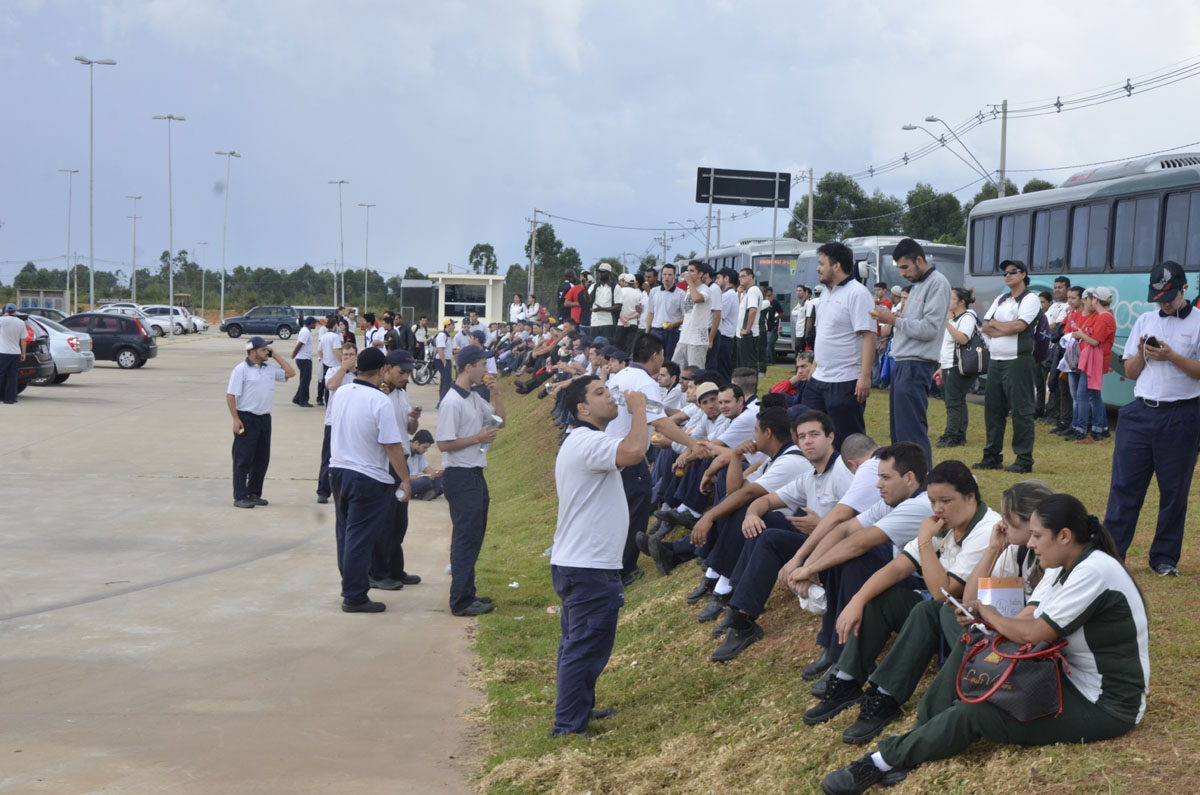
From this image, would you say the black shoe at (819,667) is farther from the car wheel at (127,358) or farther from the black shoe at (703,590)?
the car wheel at (127,358)

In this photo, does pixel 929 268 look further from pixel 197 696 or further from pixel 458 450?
pixel 197 696

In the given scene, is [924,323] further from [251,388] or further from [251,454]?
[251,454]

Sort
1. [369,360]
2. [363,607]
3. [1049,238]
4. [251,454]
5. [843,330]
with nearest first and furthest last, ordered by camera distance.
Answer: [843,330] < [369,360] < [363,607] < [251,454] < [1049,238]

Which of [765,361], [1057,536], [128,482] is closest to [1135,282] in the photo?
[765,361]

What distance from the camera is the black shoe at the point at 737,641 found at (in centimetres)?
727

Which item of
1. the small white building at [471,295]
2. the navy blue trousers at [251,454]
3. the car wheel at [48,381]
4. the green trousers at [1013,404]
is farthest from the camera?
the small white building at [471,295]

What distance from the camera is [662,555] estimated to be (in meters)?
9.80

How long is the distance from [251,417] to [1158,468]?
10.3 m

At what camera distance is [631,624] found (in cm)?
911

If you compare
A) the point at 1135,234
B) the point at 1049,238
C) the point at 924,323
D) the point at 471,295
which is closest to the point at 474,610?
the point at 924,323

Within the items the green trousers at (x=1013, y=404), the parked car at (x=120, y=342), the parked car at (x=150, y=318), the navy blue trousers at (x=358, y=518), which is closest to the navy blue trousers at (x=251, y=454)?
the navy blue trousers at (x=358, y=518)

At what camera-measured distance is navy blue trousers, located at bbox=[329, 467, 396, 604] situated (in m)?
9.50

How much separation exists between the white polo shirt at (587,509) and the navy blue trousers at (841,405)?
110 inches

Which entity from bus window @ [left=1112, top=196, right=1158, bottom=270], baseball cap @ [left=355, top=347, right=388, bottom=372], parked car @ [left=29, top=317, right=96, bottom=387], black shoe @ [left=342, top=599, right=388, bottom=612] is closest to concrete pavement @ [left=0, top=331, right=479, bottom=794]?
black shoe @ [left=342, top=599, right=388, bottom=612]
